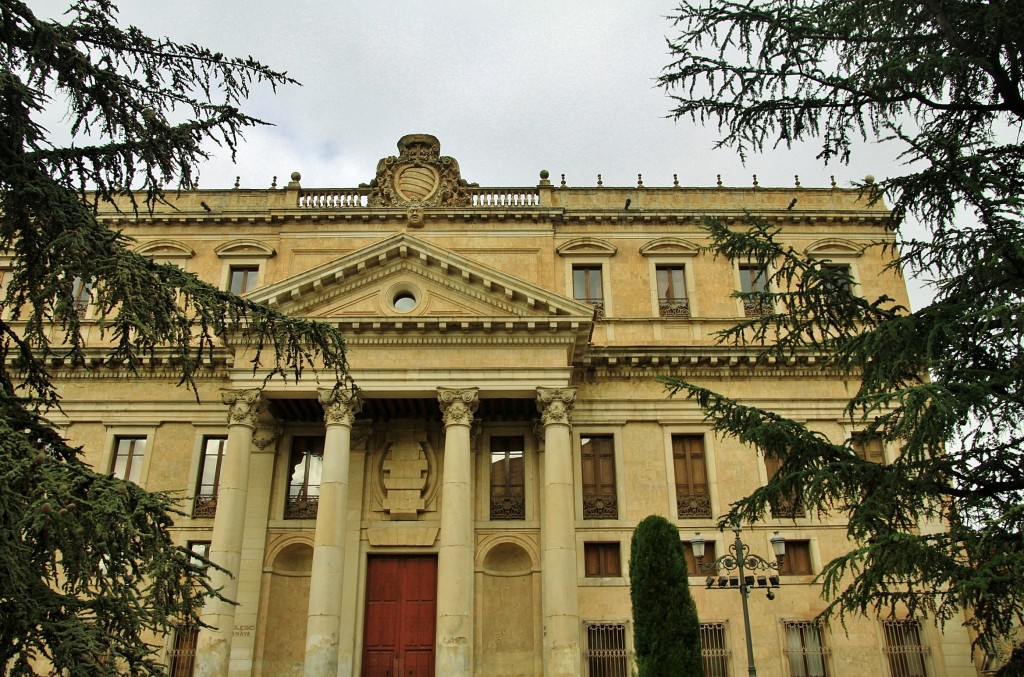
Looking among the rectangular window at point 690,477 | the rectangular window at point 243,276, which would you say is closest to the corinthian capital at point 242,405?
the rectangular window at point 243,276

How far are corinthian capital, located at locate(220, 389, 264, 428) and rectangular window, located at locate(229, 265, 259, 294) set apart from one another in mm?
6096

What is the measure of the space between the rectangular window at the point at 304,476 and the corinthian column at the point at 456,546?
4.64 metres

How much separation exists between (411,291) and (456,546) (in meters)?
7.25

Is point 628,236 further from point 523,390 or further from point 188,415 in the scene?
point 188,415

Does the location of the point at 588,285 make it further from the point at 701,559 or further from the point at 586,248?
the point at 701,559

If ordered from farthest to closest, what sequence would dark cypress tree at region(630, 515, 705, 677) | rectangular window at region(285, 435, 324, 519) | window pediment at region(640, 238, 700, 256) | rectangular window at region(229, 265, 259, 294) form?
window pediment at region(640, 238, 700, 256) < rectangular window at region(229, 265, 259, 294) < rectangular window at region(285, 435, 324, 519) < dark cypress tree at region(630, 515, 705, 677)

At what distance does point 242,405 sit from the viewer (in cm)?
2383

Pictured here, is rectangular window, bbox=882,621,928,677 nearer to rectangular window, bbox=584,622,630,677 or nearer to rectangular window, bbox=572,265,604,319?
rectangular window, bbox=584,622,630,677

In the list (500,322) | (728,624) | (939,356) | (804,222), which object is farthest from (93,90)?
(804,222)

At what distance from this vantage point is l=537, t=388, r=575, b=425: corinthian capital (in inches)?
934

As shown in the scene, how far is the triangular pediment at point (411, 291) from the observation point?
78.6 ft

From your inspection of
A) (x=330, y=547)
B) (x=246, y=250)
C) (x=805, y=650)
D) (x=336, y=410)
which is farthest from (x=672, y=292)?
(x=246, y=250)

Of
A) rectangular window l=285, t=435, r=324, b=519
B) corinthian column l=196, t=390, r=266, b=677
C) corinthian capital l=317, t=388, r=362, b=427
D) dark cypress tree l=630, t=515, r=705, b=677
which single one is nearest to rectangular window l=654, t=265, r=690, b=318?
corinthian capital l=317, t=388, r=362, b=427

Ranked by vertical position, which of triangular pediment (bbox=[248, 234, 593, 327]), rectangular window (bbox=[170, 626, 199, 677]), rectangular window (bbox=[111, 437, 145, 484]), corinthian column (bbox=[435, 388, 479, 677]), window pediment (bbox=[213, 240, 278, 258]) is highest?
window pediment (bbox=[213, 240, 278, 258])
